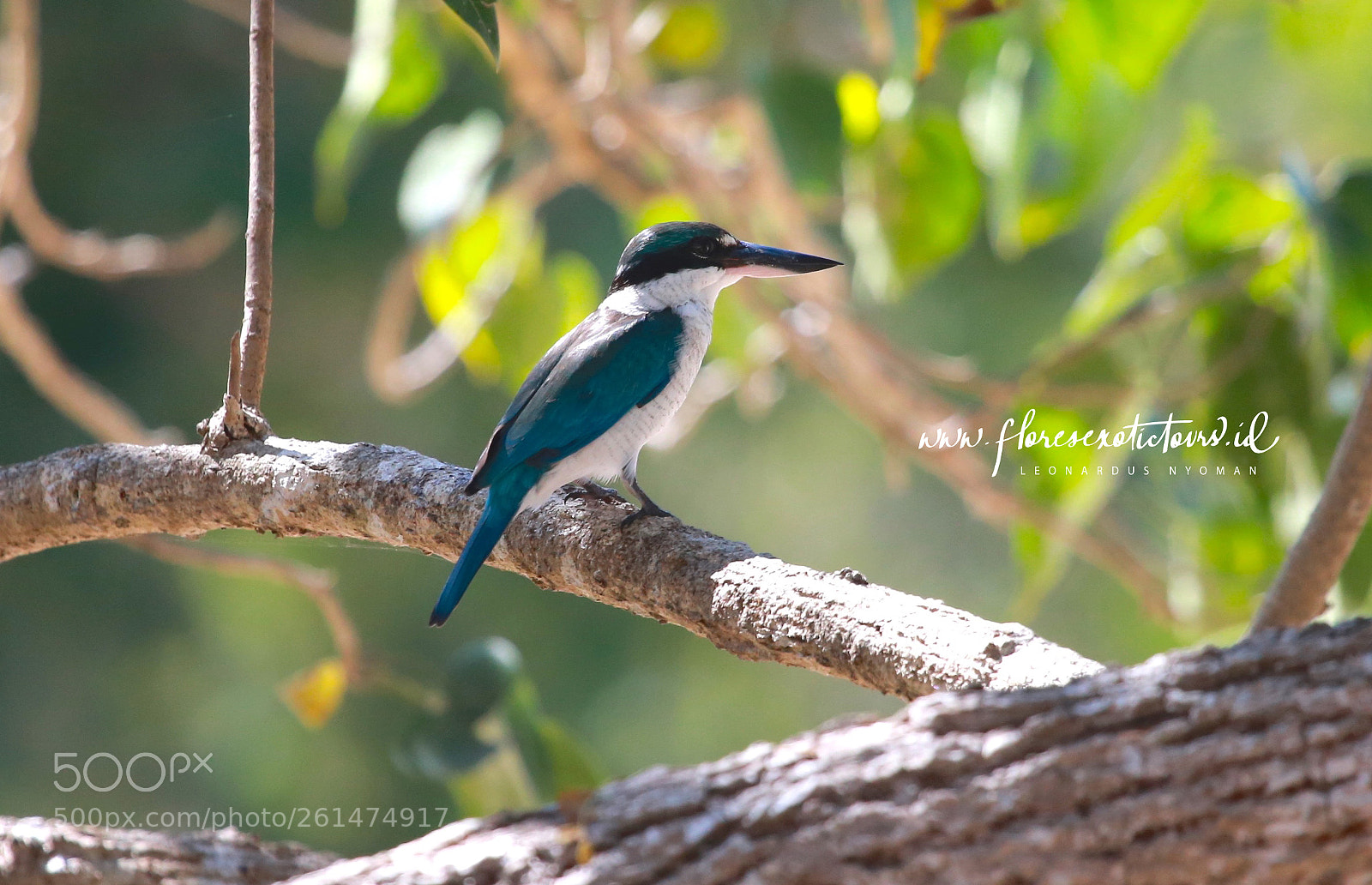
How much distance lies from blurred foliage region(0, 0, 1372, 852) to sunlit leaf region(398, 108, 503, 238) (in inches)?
0.5

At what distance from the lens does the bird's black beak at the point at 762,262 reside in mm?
2412

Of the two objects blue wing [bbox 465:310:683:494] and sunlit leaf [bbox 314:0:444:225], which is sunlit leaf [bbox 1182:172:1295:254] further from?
sunlit leaf [bbox 314:0:444:225]

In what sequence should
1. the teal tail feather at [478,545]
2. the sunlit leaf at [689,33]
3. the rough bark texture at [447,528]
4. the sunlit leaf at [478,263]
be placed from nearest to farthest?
the rough bark texture at [447,528] < the teal tail feather at [478,545] < the sunlit leaf at [478,263] < the sunlit leaf at [689,33]

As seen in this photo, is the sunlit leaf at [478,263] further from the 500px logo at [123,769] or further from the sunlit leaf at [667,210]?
the 500px logo at [123,769]

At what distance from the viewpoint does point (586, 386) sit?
2105mm

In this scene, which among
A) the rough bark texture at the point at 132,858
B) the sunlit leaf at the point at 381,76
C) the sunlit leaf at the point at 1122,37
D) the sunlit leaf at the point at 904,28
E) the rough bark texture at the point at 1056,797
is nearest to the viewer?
the rough bark texture at the point at 1056,797

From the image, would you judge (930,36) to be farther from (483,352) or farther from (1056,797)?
(1056,797)

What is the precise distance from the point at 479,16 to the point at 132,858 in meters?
1.14

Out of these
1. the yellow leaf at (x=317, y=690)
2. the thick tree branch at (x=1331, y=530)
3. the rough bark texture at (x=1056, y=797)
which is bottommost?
the rough bark texture at (x=1056, y=797)

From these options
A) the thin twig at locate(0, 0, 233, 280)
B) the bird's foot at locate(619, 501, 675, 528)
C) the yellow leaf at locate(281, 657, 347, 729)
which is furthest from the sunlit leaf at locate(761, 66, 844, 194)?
the thin twig at locate(0, 0, 233, 280)

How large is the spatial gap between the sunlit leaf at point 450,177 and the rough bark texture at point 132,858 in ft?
4.60

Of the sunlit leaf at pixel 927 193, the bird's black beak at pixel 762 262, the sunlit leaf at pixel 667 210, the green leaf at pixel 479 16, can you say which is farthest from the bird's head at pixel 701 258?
the green leaf at pixel 479 16

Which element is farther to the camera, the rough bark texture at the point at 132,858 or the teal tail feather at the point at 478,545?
the teal tail feather at the point at 478,545

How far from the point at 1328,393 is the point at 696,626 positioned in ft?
5.34
